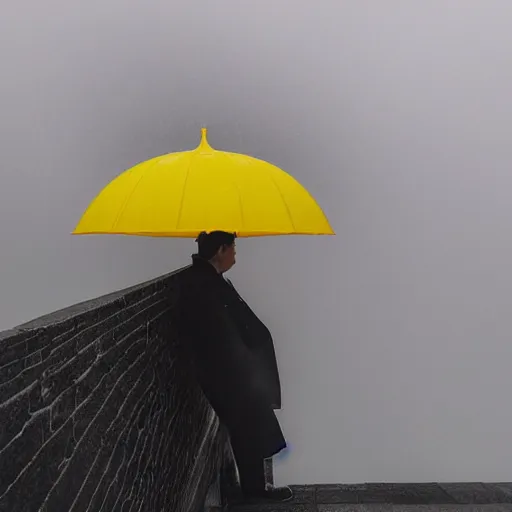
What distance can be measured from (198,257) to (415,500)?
3.08m

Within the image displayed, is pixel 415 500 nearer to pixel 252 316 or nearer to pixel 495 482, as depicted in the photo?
pixel 495 482

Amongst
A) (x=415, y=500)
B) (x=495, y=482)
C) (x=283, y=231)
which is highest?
(x=283, y=231)

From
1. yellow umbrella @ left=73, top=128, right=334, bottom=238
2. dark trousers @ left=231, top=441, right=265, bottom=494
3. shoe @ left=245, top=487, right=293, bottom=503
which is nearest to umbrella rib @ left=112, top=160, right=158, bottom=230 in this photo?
yellow umbrella @ left=73, top=128, right=334, bottom=238

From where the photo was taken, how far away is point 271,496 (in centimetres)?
354

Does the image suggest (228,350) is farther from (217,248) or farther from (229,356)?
(217,248)

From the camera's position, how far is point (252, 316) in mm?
3299

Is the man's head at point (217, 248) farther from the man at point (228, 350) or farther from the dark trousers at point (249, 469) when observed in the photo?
the dark trousers at point (249, 469)

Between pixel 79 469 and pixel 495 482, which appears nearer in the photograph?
A: pixel 79 469

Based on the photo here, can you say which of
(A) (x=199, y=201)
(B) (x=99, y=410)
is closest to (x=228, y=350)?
(A) (x=199, y=201)

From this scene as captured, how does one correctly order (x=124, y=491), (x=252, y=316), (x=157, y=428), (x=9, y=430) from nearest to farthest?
(x=9, y=430) < (x=124, y=491) < (x=157, y=428) < (x=252, y=316)

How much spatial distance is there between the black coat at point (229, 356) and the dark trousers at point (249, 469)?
0.09 feet

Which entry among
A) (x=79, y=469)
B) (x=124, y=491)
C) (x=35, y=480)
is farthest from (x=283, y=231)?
(x=35, y=480)

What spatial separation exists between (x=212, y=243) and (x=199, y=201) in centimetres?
35

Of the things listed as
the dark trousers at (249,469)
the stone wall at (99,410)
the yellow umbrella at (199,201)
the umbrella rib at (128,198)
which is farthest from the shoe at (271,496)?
the umbrella rib at (128,198)
